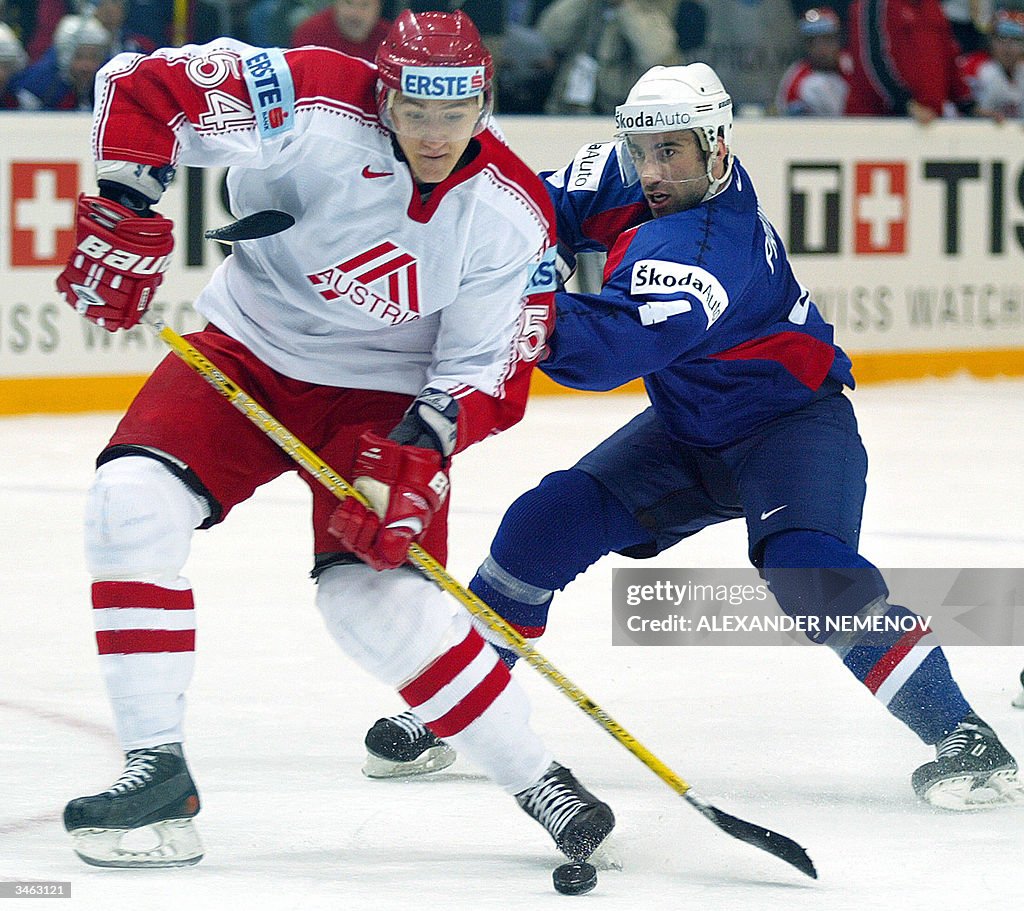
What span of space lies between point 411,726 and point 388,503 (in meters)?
0.64

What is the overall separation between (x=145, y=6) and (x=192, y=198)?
30.9 inches

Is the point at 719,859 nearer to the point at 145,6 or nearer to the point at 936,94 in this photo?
the point at 145,6

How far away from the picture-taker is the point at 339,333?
8.54 feet

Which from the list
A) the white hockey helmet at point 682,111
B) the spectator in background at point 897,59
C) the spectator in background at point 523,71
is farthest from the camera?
the spectator in background at point 897,59

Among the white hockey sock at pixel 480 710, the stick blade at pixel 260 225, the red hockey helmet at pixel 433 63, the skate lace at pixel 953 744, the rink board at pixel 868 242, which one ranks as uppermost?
the red hockey helmet at pixel 433 63

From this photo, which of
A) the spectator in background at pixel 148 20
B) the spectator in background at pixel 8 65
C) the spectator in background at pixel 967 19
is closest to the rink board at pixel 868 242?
the spectator in background at pixel 8 65

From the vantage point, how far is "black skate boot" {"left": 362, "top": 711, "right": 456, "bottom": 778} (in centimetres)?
294

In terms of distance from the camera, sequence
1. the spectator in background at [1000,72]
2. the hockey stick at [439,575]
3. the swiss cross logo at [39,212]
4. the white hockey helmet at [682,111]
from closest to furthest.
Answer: the hockey stick at [439,575]
the white hockey helmet at [682,111]
the swiss cross logo at [39,212]
the spectator in background at [1000,72]

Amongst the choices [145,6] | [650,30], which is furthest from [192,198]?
[650,30]

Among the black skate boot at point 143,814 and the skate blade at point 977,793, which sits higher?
the black skate boot at point 143,814

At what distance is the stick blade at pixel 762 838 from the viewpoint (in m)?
2.46

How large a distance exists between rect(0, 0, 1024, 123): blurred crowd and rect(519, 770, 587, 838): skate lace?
4.80 metres

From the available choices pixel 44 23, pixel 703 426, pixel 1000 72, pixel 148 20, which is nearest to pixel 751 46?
pixel 1000 72

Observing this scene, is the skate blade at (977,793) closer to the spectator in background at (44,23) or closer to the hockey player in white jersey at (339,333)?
the hockey player in white jersey at (339,333)
